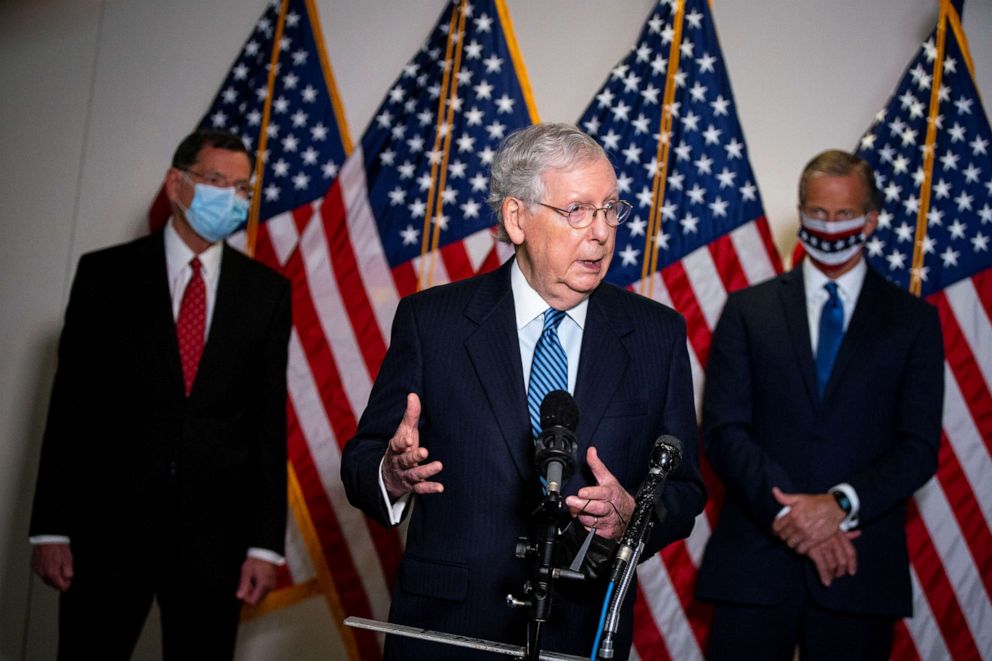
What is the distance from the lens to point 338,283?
4.30 m

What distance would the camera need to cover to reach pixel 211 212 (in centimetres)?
347

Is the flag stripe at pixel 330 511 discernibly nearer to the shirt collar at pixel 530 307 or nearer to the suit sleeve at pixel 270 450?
the suit sleeve at pixel 270 450

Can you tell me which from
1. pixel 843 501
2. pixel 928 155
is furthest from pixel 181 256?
pixel 928 155

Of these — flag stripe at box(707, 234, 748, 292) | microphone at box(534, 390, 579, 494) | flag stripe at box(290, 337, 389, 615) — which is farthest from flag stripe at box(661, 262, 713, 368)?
microphone at box(534, 390, 579, 494)

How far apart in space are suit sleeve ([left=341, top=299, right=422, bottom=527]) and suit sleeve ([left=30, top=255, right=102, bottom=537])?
4.49 feet

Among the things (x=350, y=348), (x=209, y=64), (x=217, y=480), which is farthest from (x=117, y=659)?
(x=209, y=64)

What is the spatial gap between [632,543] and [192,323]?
210 centimetres

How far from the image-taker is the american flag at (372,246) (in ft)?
14.0

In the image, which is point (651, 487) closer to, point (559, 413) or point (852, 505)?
point (559, 413)

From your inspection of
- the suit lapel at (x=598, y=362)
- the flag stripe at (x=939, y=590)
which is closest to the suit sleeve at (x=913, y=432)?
the flag stripe at (x=939, y=590)

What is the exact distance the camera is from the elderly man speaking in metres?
2.16

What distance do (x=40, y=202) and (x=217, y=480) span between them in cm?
220

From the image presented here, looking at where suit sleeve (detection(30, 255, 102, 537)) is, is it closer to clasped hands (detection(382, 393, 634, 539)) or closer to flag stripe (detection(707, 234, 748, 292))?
clasped hands (detection(382, 393, 634, 539))

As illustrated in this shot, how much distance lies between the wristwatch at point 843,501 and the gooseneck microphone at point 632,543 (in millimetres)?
1624
